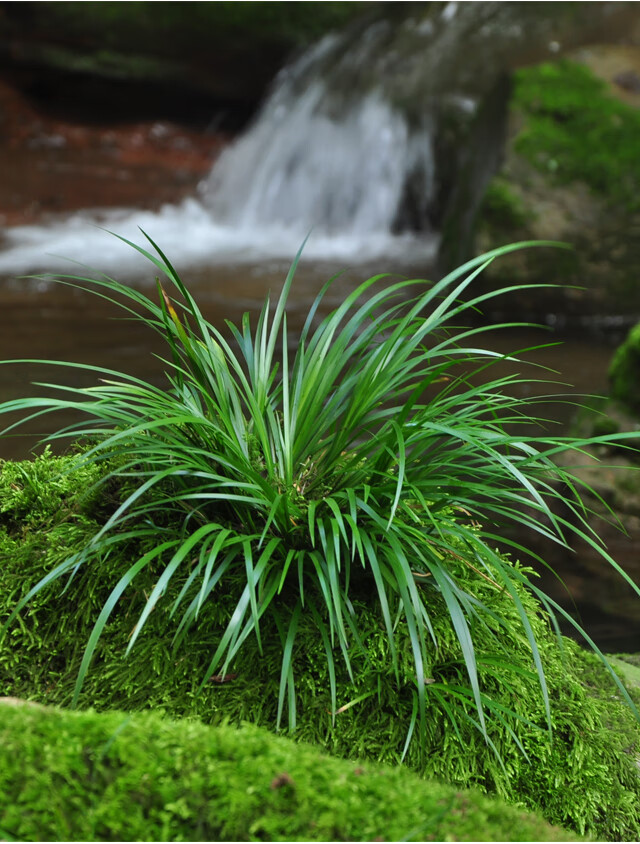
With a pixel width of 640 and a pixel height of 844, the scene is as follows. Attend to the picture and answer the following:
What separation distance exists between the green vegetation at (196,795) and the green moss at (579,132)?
4.93 metres

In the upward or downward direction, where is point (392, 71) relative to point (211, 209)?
upward

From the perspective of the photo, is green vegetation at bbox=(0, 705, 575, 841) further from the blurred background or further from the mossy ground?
the blurred background

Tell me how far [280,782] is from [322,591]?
1.92 ft

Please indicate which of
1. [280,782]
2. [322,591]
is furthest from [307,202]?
[280,782]

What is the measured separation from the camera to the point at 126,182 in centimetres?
941

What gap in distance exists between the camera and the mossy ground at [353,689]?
1.75 m

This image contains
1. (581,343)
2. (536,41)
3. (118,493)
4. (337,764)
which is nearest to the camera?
(337,764)

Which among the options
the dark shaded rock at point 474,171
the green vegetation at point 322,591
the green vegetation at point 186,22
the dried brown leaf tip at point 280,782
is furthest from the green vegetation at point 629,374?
the green vegetation at point 186,22

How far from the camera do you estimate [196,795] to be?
1221 mm

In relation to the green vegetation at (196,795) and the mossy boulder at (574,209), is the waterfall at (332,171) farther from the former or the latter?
the green vegetation at (196,795)

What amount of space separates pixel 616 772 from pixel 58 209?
25.9 feet

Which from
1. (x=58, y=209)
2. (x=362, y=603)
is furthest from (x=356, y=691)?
(x=58, y=209)

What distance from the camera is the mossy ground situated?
1.75 meters

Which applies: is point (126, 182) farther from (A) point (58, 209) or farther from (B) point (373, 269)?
(B) point (373, 269)
